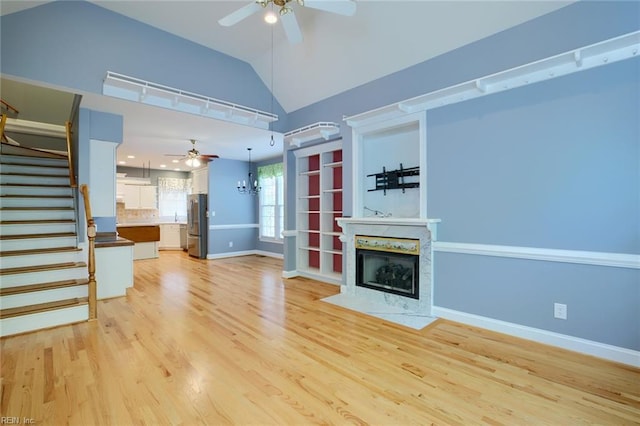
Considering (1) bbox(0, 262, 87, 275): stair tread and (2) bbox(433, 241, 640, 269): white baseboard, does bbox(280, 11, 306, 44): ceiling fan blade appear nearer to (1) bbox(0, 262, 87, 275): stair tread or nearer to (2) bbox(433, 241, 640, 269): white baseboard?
(2) bbox(433, 241, 640, 269): white baseboard

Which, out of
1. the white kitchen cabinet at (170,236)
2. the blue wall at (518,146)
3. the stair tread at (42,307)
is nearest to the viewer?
the blue wall at (518,146)

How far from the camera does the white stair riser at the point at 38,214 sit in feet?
13.1

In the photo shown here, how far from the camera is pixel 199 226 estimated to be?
7691 mm

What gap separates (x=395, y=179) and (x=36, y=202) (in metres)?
5.38

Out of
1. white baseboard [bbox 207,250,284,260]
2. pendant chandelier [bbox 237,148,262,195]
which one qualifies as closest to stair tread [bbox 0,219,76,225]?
white baseboard [bbox 207,250,284,260]

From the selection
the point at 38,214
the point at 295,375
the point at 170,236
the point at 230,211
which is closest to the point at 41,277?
the point at 38,214

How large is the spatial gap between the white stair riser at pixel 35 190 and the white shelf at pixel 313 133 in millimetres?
3762

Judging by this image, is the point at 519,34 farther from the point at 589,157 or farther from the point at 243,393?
the point at 243,393

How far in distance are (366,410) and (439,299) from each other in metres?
1.98

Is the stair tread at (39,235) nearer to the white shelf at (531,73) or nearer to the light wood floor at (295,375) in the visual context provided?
the light wood floor at (295,375)

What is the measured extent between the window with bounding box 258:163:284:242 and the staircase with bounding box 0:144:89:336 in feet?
13.7

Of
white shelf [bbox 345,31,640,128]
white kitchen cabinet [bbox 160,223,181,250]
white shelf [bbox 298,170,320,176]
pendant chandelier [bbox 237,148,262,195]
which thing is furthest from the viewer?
white kitchen cabinet [bbox 160,223,181,250]

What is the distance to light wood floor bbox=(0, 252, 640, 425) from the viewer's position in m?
1.83

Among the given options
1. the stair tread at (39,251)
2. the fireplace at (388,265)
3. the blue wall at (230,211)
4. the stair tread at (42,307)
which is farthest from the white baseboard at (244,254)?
the stair tread at (42,307)
